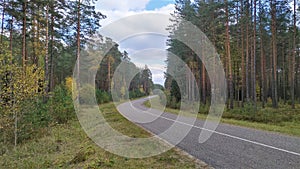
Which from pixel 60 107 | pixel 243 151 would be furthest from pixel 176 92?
pixel 243 151

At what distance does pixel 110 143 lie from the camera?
840cm

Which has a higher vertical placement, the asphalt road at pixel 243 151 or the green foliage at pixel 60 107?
the green foliage at pixel 60 107

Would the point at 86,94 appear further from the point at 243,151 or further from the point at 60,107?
the point at 243,151

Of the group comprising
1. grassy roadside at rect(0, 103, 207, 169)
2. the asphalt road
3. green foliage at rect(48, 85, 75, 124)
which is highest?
green foliage at rect(48, 85, 75, 124)

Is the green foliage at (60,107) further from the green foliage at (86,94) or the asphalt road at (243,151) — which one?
the green foliage at (86,94)

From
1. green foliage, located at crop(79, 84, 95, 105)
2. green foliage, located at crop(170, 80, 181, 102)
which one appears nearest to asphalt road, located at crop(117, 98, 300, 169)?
green foliage, located at crop(79, 84, 95, 105)

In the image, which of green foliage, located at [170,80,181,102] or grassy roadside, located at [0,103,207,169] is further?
green foliage, located at [170,80,181,102]

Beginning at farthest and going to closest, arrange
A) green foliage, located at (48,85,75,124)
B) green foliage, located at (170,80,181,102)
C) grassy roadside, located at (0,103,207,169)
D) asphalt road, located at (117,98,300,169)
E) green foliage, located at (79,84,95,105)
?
green foliage, located at (170,80,181,102) → green foliage, located at (79,84,95,105) → green foliage, located at (48,85,75,124) → grassy roadside, located at (0,103,207,169) → asphalt road, located at (117,98,300,169)

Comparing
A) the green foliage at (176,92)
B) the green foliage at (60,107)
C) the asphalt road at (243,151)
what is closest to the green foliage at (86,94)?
the green foliage at (60,107)

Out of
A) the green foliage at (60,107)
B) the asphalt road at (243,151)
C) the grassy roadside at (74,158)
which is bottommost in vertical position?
the grassy roadside at (74,158)

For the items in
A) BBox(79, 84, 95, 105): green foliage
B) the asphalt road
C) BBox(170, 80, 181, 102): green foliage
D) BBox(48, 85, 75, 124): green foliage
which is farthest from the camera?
BBox(170, 80, 181, 102): green foliage

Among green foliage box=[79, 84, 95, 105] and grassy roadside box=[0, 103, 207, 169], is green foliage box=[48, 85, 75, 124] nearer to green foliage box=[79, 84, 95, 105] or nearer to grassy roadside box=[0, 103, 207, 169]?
grassy roadside box=[0, 103, 207, 169]

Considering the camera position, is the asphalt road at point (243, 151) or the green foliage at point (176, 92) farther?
the green foliage at point (176, 92)

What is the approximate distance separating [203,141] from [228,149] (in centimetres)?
140
